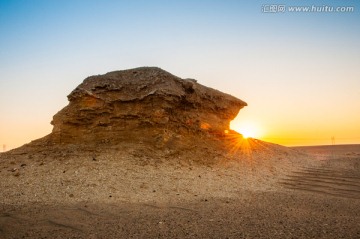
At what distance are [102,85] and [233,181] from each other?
902 cm

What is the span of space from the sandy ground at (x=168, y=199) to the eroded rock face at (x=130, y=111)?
204 cm

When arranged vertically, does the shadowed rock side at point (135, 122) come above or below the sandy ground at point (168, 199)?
above

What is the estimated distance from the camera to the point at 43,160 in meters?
14.9

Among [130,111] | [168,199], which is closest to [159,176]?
[168,199]

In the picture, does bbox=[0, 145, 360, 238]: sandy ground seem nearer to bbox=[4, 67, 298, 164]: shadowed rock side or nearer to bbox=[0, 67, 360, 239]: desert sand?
bbox=[0, 67, 360, 239]: desert sand

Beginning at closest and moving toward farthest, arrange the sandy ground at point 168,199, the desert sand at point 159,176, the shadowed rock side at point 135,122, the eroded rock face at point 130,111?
1. the sandy ground at point 168,199
2. the desert sand at point 159,176
3. the shadowed rock side at point 135,122
4. the eroded rock face at point 130,111

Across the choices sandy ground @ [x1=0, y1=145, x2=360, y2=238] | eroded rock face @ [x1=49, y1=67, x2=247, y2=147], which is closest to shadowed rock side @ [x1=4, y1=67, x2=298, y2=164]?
eroded rock face @ [x1=49, y1=67, x2=247, y2=147]

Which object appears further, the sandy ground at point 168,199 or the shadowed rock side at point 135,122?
the shadowed rock side at point 135,122

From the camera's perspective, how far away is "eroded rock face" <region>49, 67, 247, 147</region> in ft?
55.6

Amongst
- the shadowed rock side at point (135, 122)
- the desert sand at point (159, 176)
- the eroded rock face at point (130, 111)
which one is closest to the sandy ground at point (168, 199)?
the desert sand at point (159, 176)

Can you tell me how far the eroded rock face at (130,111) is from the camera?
667 inches

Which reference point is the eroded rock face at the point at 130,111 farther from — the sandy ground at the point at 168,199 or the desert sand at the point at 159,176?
the sandy ground at the point at 168,199

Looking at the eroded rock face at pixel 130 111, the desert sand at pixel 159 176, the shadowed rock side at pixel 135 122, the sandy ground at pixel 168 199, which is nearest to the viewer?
the sandy ground at pixel 168 199

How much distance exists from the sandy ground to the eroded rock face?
2040 mm
